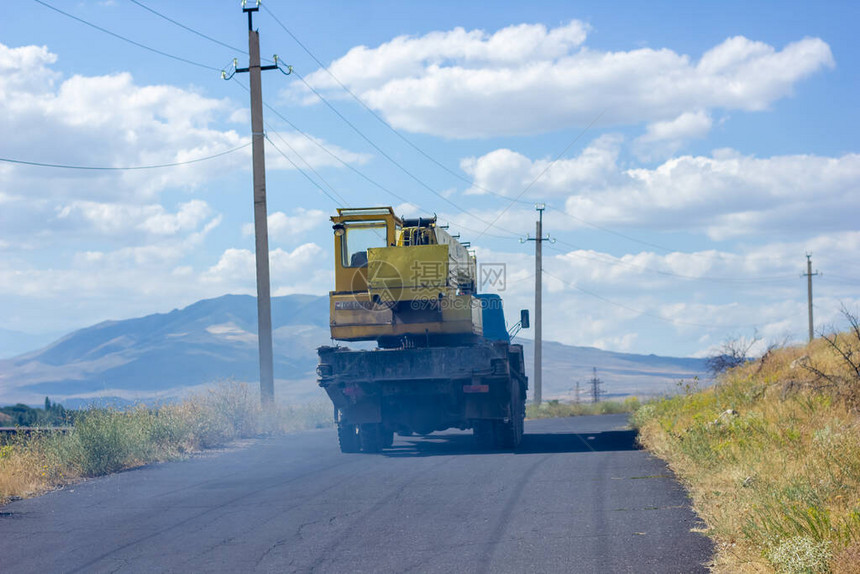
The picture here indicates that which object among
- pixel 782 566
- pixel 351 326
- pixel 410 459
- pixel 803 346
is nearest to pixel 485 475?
pixel 410 459

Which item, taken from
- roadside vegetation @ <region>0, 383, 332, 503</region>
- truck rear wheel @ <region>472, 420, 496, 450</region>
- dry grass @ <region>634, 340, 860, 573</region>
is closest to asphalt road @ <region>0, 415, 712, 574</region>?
dry grass @ <region>634, 340, 860, 573</region>

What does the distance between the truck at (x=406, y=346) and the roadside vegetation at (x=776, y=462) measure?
11.0ft

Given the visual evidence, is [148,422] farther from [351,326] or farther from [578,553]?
[578,553]

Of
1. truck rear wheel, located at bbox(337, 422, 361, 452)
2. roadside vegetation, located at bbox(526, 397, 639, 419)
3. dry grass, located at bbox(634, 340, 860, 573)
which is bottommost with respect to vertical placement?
roadside vegetation, located at bbox(526, 397, 639, 419)

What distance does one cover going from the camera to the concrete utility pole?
77.4 ft

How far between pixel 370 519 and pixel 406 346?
7658mm

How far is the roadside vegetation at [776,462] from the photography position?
6762 mm

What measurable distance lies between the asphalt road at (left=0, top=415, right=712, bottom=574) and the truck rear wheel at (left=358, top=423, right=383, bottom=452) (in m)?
2.14

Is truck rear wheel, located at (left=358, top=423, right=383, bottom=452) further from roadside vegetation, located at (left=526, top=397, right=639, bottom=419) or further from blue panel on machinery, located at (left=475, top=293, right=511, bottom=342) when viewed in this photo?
roadside vegetation, located at (left=526, top=397, right=639, bottom=419)

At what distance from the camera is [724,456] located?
11.5m

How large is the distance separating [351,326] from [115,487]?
5.41m

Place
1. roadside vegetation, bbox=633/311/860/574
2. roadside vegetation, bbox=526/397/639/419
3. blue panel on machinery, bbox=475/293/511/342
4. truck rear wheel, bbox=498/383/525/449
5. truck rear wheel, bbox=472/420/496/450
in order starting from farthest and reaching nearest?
roadside vegetation, bbox=526/397/639/419 < blue panel on machinery, bbox=475/293/511/342 < truck rear wheel, bbox=472/420/496/450 < truck rear wheel, bbox=498/383/525/449 < roadside vegetation, bbox=633/311/860/574

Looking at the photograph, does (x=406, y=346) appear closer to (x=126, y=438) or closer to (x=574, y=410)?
(x=126, y=438)

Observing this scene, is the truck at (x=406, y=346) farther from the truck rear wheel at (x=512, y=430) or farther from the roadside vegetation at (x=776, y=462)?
the roadside vegetation at (x=776, y=462)
